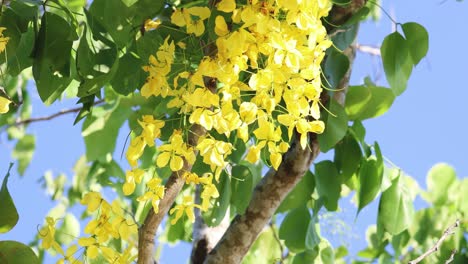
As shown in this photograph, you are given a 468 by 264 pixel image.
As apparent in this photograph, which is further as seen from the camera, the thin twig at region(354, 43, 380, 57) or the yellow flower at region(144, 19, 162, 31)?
the thin twig at region(354, 43, 380, 57)

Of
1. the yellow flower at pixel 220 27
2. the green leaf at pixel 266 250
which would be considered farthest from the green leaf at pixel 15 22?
the green leaf at pixel 266 250

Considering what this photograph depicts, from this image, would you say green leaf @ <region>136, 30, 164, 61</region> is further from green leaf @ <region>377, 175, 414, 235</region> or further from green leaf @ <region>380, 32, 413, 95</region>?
green leaf @ <region>377, 175, 414, 235</region>

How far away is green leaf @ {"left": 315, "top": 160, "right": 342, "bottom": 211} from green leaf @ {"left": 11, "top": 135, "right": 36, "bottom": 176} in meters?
1.03

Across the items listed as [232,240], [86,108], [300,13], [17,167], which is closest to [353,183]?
[232,240]

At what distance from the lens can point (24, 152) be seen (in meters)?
2.14

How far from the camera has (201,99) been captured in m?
0.79

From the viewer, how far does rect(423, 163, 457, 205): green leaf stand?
183cm

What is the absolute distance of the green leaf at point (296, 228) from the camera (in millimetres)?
1342

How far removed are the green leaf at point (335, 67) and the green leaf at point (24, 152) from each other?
3.90 ft

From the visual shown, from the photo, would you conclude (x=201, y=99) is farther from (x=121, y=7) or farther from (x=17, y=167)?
(x=17, y=167)

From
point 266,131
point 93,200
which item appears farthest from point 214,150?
point 93,200

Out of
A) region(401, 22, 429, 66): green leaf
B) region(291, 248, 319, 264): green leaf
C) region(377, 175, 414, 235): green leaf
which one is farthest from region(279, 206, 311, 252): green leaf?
region(401, 22, 429, 66): green leaf

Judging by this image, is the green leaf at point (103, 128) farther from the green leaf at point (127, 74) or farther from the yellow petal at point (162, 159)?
the yellow petal at point (162, 159)

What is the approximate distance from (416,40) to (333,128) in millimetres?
156
